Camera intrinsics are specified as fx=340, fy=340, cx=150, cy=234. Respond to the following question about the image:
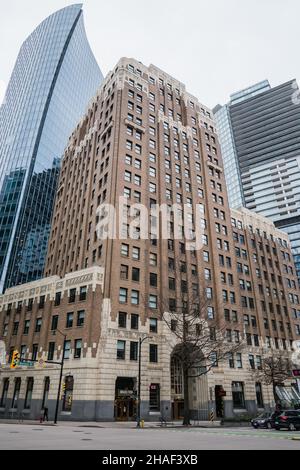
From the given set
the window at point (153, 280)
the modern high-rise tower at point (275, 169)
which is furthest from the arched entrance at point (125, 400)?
the modern high-rise tower at point (275, 169)

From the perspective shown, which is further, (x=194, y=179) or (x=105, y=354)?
(x=194, y=179)

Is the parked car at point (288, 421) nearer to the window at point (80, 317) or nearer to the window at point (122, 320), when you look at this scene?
the window at point (122, 320)

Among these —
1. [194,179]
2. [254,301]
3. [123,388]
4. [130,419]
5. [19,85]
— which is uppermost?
[19,85]

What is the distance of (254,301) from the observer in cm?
6391

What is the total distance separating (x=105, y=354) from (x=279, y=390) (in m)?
35.6

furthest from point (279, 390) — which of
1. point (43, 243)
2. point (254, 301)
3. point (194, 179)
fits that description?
point (43, 243)

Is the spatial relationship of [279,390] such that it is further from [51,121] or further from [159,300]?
[51,121]

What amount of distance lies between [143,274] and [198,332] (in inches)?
436

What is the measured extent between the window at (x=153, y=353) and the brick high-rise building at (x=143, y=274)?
7.4 inches

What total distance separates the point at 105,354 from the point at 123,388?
4973mm

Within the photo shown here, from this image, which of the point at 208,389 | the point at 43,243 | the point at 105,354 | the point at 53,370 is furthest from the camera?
the point at 43,243

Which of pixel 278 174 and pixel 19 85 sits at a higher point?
pixel 19 85

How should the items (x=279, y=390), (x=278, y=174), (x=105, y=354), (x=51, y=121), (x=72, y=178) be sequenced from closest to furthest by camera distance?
1. (x=105, y=354)
2. (x=279, y=390)
3. (x=72, y=178)
4. (x=51, y=121)
5. (x=278, y=174)

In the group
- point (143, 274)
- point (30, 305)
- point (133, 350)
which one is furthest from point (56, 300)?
point (133, 350)
